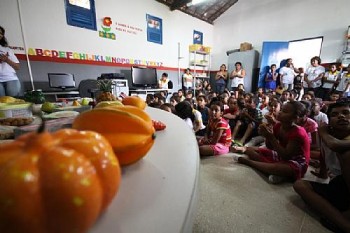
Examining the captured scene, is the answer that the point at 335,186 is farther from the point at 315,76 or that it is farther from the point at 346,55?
the point at 346,55

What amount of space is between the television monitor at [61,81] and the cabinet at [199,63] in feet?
14.5

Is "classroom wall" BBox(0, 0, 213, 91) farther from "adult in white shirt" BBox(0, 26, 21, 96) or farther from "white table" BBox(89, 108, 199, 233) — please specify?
"white table" BBox(89, 108, 199, 233)

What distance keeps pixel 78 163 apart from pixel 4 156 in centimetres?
8

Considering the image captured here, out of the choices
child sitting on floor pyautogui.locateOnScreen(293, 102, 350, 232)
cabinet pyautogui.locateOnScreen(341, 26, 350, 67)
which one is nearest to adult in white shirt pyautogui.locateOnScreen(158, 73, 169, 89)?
child sitting on floor pyautogui.locateOnScreen(293, 102, 350, 232)

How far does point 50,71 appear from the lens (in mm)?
3750

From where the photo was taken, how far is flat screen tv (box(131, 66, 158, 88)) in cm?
500

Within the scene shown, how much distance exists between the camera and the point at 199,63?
7312 mm

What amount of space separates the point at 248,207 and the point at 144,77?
15.3 ft

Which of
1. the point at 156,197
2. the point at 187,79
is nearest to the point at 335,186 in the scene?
the point at 156,197

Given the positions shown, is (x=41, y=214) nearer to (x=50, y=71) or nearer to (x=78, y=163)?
(x=78, y=163)

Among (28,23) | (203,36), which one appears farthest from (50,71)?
(203,36)

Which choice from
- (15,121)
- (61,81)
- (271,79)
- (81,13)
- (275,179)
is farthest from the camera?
(271,79)

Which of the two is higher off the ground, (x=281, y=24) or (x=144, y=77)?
(x=281, y=24)

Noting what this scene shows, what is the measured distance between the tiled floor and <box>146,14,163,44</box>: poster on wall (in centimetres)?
515
